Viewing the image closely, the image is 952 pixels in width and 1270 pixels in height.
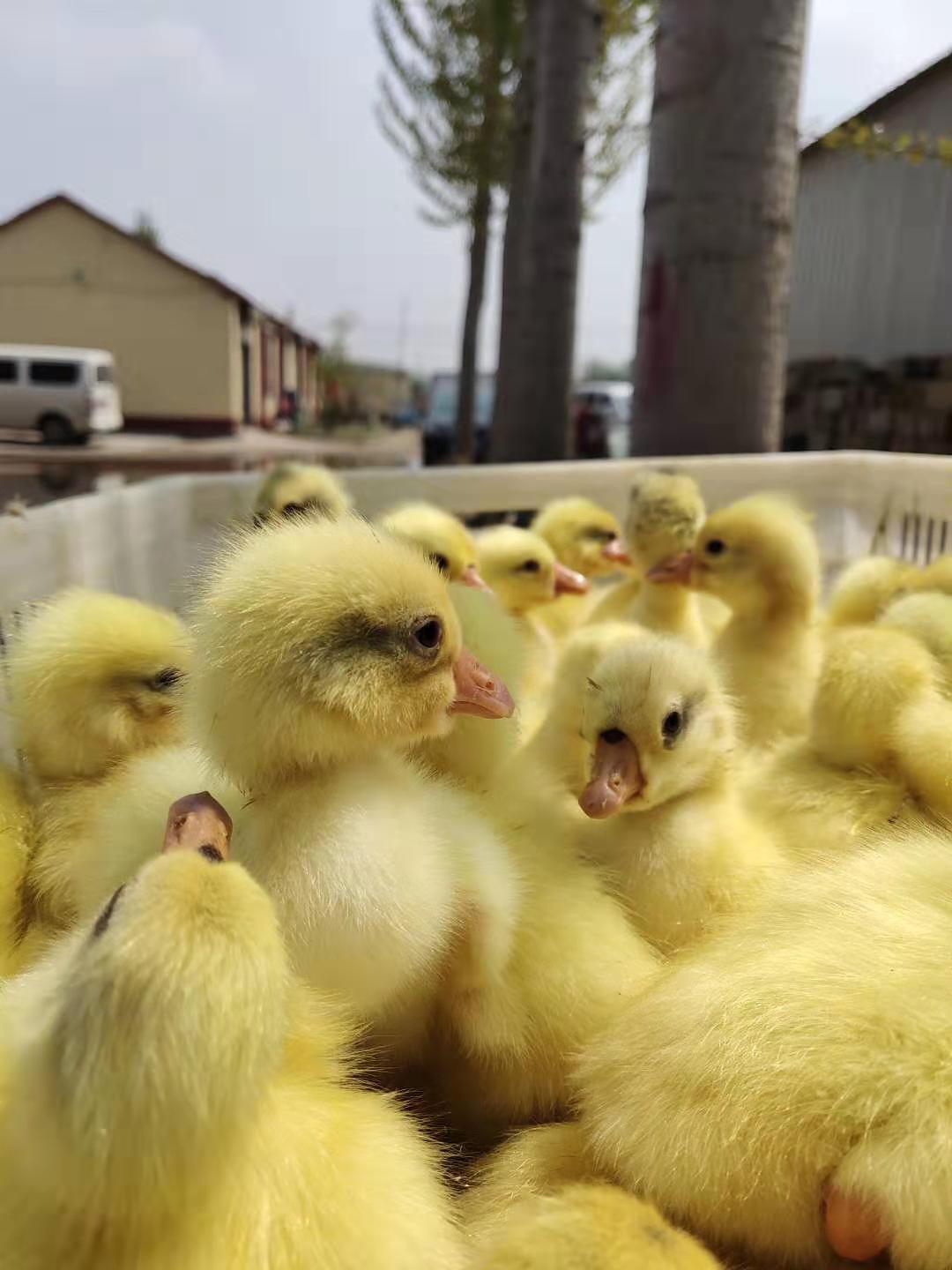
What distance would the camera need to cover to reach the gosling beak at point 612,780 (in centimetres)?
89

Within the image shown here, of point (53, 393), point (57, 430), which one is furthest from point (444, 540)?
point (57, 430)

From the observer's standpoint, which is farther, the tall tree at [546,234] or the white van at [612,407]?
the white van at [612,407]

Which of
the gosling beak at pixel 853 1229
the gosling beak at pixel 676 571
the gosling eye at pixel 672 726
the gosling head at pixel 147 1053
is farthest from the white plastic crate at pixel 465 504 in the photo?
the gosling beak at pixel 853 1229

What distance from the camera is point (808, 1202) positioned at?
59cm

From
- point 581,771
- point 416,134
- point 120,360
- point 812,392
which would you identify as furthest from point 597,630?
point 120,360

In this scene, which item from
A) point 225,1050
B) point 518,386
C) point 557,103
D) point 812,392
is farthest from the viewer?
point 812,392

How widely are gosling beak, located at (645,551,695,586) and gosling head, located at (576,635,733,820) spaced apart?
559mm

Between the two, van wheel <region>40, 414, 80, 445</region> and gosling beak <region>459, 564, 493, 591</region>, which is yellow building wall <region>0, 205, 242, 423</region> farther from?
gosling beak <region>459, 564, 493, 591</region>

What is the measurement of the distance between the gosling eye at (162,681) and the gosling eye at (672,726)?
0.47 m

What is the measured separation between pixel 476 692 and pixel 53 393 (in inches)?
583

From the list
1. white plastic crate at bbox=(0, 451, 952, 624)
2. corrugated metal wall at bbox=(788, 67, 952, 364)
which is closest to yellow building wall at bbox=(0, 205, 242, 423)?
corrugated metal wall at bbox=(788, 67, 952, 364)

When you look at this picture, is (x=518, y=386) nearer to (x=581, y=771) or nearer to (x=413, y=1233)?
(x=581, y=771)

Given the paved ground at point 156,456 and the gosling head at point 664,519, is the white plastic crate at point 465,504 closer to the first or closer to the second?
the gosling head at point 664,519

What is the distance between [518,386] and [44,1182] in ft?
12.6
